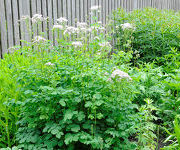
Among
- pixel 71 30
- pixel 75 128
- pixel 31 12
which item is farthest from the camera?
pixel 31 12

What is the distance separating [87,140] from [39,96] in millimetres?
625

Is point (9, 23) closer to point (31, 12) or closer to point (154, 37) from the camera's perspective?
point (31, 12)

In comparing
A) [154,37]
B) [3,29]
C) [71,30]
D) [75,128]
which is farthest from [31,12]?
[75,128]

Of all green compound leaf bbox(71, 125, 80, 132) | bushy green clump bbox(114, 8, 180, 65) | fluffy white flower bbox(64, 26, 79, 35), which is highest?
fluffy white flower bbox(64, 26, 79, 35)

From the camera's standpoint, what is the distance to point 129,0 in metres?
8.85

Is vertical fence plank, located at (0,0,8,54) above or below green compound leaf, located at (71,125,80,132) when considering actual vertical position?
above

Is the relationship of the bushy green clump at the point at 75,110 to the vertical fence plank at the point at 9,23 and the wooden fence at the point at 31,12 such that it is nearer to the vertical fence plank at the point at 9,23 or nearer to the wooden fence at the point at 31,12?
the wooden fence at the point at 31,12

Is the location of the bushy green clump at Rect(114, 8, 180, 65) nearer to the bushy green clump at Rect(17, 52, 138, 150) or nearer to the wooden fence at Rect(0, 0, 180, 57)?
the wooden fence at Rect(0, 0, 180, 57)

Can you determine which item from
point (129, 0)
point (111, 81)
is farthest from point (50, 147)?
point (129, 0)

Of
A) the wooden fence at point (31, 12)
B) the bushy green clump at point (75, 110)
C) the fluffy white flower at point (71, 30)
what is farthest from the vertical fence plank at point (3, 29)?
the bushy green clump at point (75, 110)

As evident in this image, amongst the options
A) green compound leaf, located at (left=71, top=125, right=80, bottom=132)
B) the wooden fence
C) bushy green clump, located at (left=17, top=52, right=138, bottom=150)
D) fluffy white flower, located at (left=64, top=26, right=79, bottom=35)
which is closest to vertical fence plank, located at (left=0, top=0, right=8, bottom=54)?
the wooden fence

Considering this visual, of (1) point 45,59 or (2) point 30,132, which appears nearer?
(2) point 30,132

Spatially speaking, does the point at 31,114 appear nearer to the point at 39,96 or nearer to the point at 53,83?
the point at 39,96

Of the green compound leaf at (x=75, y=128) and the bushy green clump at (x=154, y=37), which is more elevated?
the bushy green clump at (x=154, y=37)
